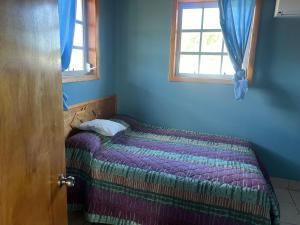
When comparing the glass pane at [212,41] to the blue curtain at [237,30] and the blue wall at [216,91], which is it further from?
the blue wall at [216,91]

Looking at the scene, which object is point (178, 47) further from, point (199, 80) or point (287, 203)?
point (287, 203)

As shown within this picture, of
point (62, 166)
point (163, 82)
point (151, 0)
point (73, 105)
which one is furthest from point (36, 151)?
point (151, 0)

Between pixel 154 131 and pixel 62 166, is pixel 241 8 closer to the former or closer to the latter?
pixel 154 131

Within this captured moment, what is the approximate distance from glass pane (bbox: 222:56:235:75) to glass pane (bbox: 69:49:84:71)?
1723mm

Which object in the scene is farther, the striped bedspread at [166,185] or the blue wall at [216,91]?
the blue wall at [216,91]

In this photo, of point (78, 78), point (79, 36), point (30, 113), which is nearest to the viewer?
point (30, 113)

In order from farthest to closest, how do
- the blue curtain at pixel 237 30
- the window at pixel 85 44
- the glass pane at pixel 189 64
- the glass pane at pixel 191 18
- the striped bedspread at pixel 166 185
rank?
the glass pane at pixel 189 64 → the glass pane at pixel 191 18 → the window at pixel 85 44 → the blue curtain at pixel 237 30 → the striped bedspread at pixel 166 185

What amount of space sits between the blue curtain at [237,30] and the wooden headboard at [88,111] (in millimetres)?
1612

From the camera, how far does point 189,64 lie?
3.07 meters

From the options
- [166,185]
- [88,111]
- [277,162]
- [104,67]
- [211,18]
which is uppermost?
[211,18]

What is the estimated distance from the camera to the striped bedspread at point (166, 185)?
1713 mm

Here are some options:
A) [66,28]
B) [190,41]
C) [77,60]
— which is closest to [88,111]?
[77,60]

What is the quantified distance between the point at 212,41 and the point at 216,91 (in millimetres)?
614

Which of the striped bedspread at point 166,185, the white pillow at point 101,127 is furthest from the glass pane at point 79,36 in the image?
the striped bedspread at point 166,185
